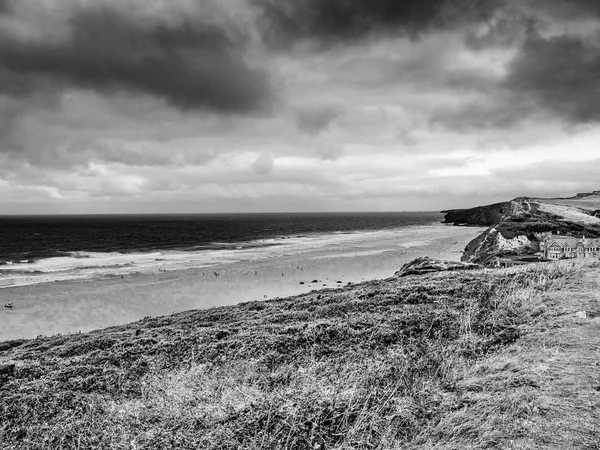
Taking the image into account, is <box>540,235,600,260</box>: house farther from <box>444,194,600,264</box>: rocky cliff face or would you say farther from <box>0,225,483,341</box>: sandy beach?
<box>0,225,483,341</box>: sandy beach

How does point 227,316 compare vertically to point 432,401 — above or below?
below

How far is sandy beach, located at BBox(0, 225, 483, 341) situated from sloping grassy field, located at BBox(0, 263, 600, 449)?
13604mm

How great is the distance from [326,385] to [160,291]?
1059 inches

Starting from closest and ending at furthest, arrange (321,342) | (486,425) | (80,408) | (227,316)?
(486,425), (80,408), (321,342), (227,316)

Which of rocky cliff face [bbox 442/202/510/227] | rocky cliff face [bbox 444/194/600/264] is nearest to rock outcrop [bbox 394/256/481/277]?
rocky cliff face [bbox 444/194/600/264]

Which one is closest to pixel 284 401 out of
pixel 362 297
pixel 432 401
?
pixel 432 401

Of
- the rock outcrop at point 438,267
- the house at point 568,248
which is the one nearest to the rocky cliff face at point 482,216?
the house at point 568,248

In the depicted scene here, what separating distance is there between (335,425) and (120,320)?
2140 cm

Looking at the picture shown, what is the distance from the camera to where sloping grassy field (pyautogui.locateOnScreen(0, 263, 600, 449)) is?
4.11 meters

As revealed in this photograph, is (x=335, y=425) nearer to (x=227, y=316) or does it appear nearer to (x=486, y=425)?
(x=486, y=425)

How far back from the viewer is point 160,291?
29.0m

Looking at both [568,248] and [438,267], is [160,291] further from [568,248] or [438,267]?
[568,248]

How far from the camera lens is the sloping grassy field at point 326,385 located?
13.5 ft

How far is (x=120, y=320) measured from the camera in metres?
21.8
